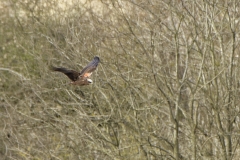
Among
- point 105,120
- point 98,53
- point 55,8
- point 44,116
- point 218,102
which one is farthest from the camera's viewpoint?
point 55,8

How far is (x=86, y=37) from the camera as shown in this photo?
1242 cm

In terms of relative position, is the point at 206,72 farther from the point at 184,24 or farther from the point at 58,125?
the point at 58,125

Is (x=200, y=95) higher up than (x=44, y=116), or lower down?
higher up

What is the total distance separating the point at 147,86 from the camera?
37.3 feet

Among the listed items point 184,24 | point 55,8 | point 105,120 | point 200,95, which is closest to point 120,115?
point 105,120

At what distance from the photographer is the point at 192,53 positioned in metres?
11.5

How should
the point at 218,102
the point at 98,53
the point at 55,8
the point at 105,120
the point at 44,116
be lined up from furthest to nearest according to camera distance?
the point at 55,8 < the point at 44,116 < the point at 98,53 < the point at 105,120 < the point at 218,102

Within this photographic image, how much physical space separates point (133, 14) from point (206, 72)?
1.78 m

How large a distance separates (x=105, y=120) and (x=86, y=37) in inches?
73.5

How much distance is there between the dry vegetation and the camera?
1031cm

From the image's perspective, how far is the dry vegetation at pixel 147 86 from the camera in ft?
33.8

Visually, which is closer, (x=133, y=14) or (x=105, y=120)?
(x=105, y=120)

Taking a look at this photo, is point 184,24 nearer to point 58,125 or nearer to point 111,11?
point 111,11

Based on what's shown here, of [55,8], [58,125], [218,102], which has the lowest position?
[58,125]
